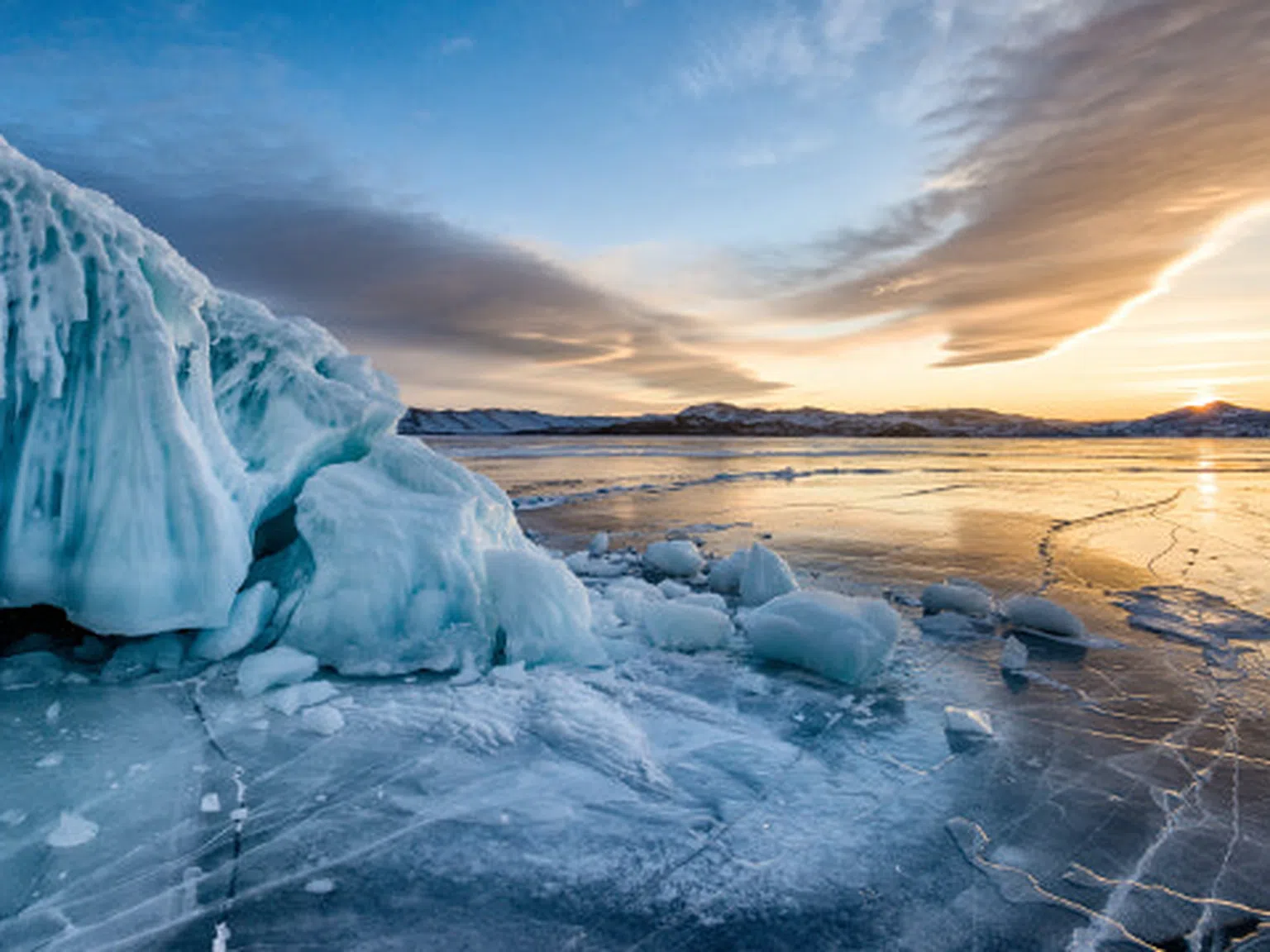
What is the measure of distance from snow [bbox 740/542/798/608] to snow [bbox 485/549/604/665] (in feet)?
6.19

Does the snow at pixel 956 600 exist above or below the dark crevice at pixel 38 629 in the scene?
below

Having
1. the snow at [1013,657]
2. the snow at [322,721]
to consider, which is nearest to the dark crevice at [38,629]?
the snow at [322,721]

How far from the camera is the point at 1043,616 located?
485 cm

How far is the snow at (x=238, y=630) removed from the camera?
383 cm

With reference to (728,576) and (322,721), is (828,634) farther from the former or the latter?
(322,721)

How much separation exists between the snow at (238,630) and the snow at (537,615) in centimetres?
140

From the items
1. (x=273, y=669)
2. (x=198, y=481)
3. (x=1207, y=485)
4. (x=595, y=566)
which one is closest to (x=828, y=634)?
(x=273, y=669)

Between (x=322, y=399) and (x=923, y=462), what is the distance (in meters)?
28.3

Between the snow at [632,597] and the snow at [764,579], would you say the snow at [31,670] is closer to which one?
the snow at [632,597]

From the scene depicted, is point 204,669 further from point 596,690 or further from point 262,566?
point 596,690

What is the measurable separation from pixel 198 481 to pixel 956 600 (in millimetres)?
5521

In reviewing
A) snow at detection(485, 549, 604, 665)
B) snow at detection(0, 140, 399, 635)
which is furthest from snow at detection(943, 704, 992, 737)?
snow at detection(0, 140, 399, 635)

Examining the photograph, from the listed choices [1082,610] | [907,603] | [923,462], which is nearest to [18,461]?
[907,603]

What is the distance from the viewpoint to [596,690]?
143 inches
